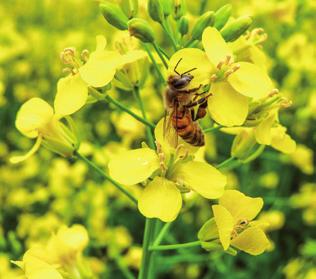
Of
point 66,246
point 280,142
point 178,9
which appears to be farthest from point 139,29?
point 66,246

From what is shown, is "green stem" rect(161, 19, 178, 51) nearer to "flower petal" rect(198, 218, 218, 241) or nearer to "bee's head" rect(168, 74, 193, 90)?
"bee's head" rect(168, 74, 193, 90)

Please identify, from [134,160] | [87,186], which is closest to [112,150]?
[87,186]

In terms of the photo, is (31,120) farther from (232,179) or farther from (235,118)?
(232,179)

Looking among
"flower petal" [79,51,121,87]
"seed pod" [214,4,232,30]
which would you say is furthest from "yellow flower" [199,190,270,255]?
"seed pod" [214,4,232,30]

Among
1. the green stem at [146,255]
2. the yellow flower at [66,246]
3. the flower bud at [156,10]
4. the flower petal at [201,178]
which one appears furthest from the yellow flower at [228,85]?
the yellow flower at [66,246]

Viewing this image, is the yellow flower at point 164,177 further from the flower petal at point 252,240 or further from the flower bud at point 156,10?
the flower bud at point 156,10

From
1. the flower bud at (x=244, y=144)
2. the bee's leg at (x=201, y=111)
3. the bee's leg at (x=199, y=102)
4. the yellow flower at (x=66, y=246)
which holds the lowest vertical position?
the yellow flower at (x=66, y=246)

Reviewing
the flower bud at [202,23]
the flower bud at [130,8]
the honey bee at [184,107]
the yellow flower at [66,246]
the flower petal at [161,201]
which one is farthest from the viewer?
the yellow flower at [66,246]
